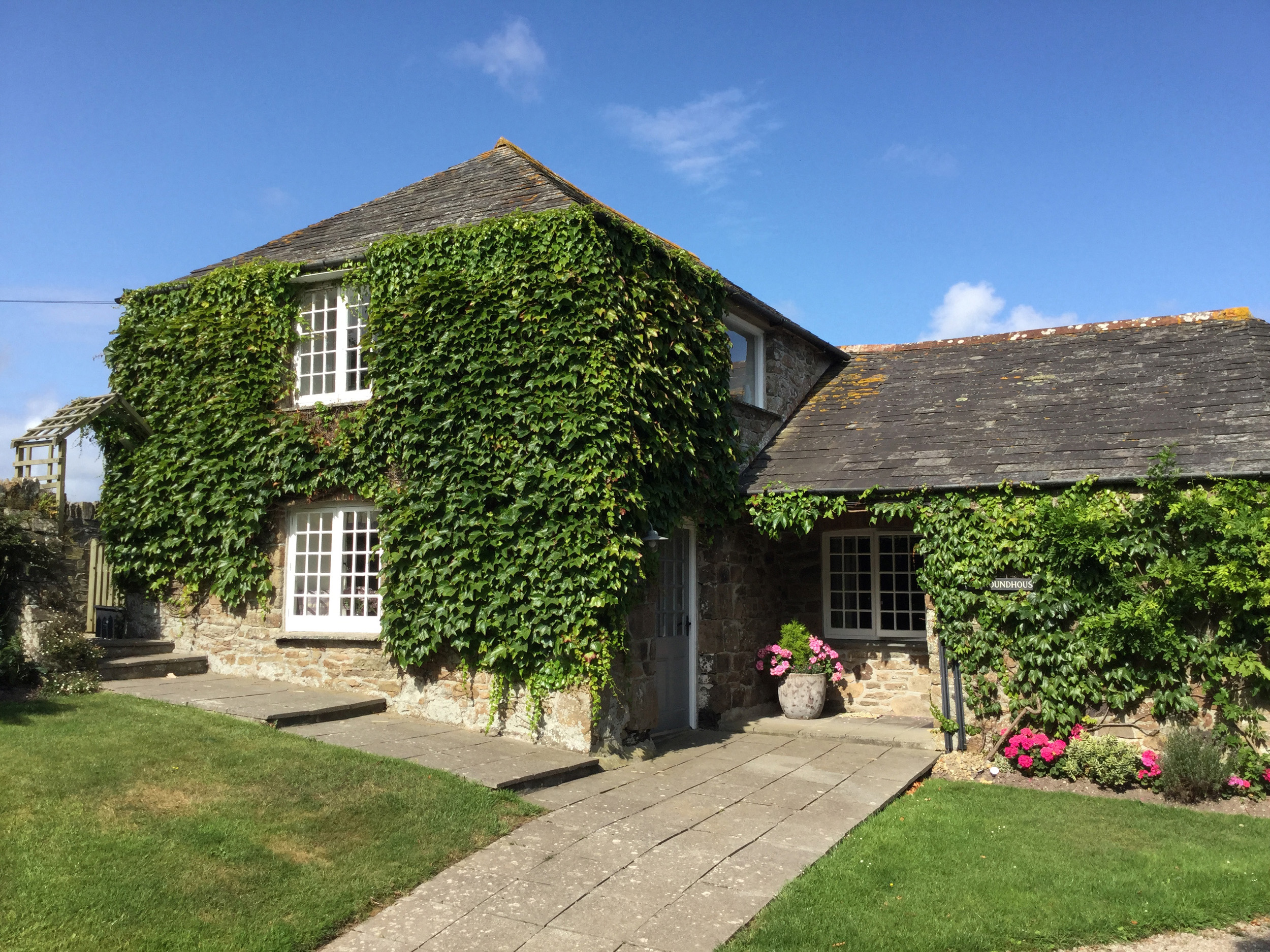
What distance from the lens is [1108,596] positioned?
9875mm

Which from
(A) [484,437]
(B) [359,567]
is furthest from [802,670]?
(B) [359,567]

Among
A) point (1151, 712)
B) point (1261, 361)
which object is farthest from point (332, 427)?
point (1261, 361)

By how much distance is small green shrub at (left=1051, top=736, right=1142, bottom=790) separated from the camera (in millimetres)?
9359

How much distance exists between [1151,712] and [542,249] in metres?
7.89

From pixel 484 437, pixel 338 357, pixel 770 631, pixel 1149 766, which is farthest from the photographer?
pixel 770 631

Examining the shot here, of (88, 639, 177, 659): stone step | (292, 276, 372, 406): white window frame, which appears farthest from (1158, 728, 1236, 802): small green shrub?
(88, 639, 177, 659): stone step

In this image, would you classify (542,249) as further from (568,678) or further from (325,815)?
(325,815)

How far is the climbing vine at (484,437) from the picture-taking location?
381 inches

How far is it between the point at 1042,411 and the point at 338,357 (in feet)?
29.2

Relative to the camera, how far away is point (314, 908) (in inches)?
223

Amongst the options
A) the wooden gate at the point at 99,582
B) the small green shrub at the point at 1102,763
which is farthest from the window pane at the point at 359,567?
the small green shrub at the point at 1102,763

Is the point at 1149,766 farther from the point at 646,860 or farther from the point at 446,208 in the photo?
the point at 446,208

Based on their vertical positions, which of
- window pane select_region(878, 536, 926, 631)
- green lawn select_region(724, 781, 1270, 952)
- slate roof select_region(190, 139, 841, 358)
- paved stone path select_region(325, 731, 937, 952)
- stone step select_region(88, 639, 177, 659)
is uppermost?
slate roof select_region(190, 139, 841, 358)

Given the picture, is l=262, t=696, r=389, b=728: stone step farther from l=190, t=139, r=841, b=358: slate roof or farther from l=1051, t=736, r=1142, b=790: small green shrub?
l=1051, t=736, r=1142, b=790: small green shrub
